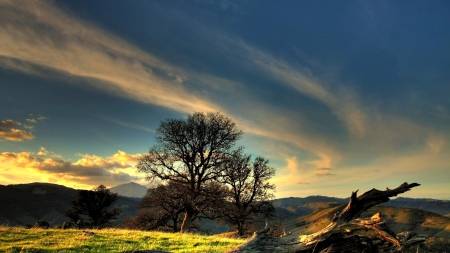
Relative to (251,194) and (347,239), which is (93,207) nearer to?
(251,194)

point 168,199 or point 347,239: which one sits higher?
point 168,199

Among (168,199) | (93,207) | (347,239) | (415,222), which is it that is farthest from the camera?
(415,222)

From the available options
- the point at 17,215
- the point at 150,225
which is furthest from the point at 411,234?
the point at 17,215

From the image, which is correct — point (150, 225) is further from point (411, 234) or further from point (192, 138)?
point (411, 234)

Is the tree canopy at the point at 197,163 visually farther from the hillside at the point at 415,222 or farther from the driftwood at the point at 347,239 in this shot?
the hillside at the point at 415,222

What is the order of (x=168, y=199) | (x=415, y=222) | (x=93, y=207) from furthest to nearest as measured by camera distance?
1. (x=415, y=222)
2. (x=93, y=207)
3. (x=168, y=199)

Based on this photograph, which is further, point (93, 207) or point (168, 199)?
point (93, 207)

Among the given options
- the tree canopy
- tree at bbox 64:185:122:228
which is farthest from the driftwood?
tree at bbox 64:185:122:228

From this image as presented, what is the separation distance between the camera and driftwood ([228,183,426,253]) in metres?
4.97

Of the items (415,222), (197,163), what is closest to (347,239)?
(197,163)

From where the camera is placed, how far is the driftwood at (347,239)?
497 cm

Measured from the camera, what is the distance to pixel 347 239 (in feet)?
17.0

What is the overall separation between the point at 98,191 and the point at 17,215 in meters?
191

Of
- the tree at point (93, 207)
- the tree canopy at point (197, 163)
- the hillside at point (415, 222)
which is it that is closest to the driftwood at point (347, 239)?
the tree canopy at point (197, 163)
